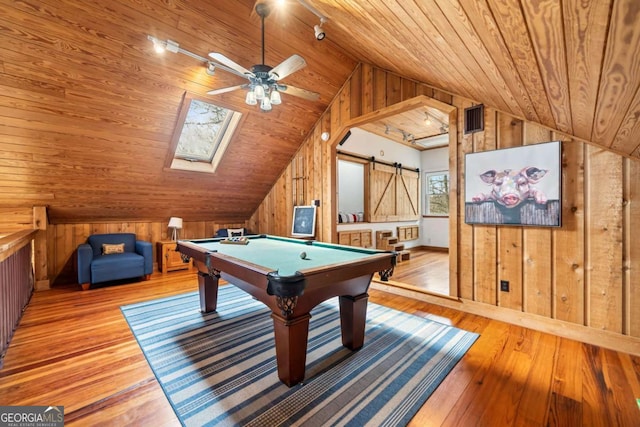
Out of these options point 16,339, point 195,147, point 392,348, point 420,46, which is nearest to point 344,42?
point 420,46

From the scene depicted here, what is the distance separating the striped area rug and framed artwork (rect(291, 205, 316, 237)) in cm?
184

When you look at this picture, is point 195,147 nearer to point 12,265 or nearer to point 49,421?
point 12,265

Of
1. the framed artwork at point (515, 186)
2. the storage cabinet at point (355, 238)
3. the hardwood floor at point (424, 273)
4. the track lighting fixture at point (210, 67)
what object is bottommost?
the hardwood floor at point (424, 273)

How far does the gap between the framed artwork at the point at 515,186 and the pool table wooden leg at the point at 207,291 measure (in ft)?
9.73

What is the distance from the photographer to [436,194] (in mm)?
7816

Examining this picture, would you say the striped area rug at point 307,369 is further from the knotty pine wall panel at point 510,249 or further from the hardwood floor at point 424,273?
the hardwood floor at point 424,273

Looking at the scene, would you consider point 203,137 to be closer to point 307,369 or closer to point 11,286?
point 11,286

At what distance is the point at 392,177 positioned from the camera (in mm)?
6980

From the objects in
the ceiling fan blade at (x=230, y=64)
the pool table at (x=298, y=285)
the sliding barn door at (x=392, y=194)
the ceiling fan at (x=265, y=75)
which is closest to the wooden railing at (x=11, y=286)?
the pool table at (x=298, y=285)

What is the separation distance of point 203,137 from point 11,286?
2.93m

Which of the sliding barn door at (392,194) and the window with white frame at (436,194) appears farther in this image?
the window with white frame at (436,194)

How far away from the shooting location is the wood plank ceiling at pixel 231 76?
1.15m

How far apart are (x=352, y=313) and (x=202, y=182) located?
381 cm

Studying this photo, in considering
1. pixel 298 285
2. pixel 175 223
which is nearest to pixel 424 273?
pixel 298 285
